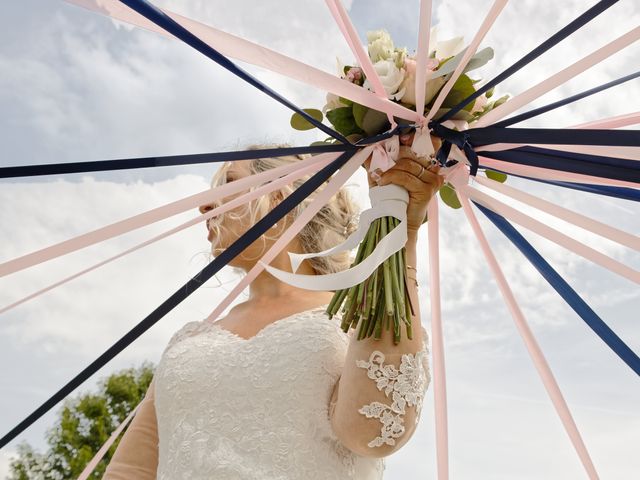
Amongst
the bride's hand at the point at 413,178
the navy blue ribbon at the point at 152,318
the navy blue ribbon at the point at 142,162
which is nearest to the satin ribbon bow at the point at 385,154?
the bride's hand at the point at 413,178

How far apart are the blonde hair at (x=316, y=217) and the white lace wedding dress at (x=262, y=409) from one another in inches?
15.1

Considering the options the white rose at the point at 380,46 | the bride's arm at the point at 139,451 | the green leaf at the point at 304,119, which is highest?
the white rose at the point at 380,46

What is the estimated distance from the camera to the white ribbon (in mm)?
1929

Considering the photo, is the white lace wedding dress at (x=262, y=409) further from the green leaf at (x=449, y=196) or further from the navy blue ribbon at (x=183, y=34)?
the navy blue ribbon at (x=183, y=34)

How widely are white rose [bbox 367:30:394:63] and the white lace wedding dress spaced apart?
1.03 m

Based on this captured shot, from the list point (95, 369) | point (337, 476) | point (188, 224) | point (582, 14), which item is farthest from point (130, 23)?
point (337, 476)

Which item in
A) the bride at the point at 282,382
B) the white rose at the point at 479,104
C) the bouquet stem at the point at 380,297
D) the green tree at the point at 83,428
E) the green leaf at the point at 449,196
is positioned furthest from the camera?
the green tree at the point at 83,428

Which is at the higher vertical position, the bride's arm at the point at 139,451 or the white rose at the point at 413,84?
the white rose at the point at 413,84

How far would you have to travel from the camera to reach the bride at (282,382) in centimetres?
214

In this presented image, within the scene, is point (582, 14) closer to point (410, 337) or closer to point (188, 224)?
point (410, 337)

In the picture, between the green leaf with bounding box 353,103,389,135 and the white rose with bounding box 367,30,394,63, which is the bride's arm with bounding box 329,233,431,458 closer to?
the green leaf with bounding box 353,103,389,135

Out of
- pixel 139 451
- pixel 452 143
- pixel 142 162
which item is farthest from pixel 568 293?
pixel 139 451

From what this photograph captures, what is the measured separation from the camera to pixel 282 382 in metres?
2.53

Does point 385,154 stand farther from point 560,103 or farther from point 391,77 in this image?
point 560,103
